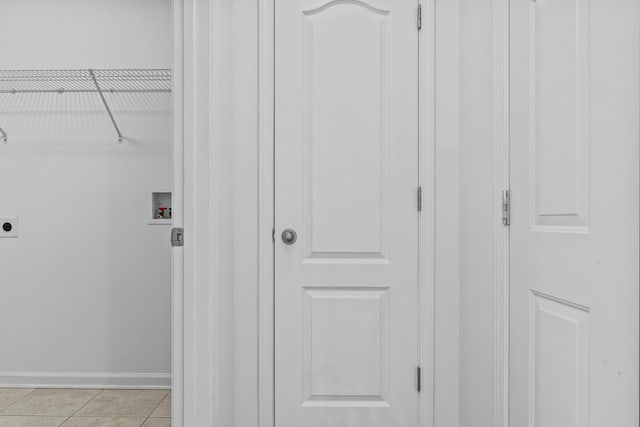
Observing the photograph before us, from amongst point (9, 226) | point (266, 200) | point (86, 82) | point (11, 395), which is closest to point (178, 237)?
point (266, 200)

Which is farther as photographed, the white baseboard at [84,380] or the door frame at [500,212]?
the white baseboard at [84,380]

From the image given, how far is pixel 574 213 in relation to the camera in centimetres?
98

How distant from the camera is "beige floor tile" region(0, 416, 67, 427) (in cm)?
193

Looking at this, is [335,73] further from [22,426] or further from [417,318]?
[22,426]

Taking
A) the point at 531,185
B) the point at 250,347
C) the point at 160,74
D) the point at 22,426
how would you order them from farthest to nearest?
1. the point at 160,74
2. the point at 22,426
3. the point at 250,347
4. the point at 531,185

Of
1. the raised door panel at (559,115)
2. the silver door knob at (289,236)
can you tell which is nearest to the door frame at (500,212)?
the raised door panel at (559,115)

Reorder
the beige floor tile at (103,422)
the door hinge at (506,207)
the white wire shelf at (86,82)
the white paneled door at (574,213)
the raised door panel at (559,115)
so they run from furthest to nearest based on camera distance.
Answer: the white wire shelf at (86,82)
the beige floor tile at (103,422)
the door hinge at (506,207)
the raised door panel at (559,115)
the white paneled door at (574,213)

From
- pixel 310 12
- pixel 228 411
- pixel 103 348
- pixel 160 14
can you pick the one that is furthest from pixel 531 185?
pixel 103 348

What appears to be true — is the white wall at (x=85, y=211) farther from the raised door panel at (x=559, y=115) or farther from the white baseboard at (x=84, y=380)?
the raised door panel at (x=559, y=115)

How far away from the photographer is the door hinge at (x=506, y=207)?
50.8 inches

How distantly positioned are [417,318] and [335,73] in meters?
0.96

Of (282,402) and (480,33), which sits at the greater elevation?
(480,33)

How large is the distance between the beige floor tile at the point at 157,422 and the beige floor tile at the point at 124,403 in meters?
0.07

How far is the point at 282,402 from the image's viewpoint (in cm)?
161
